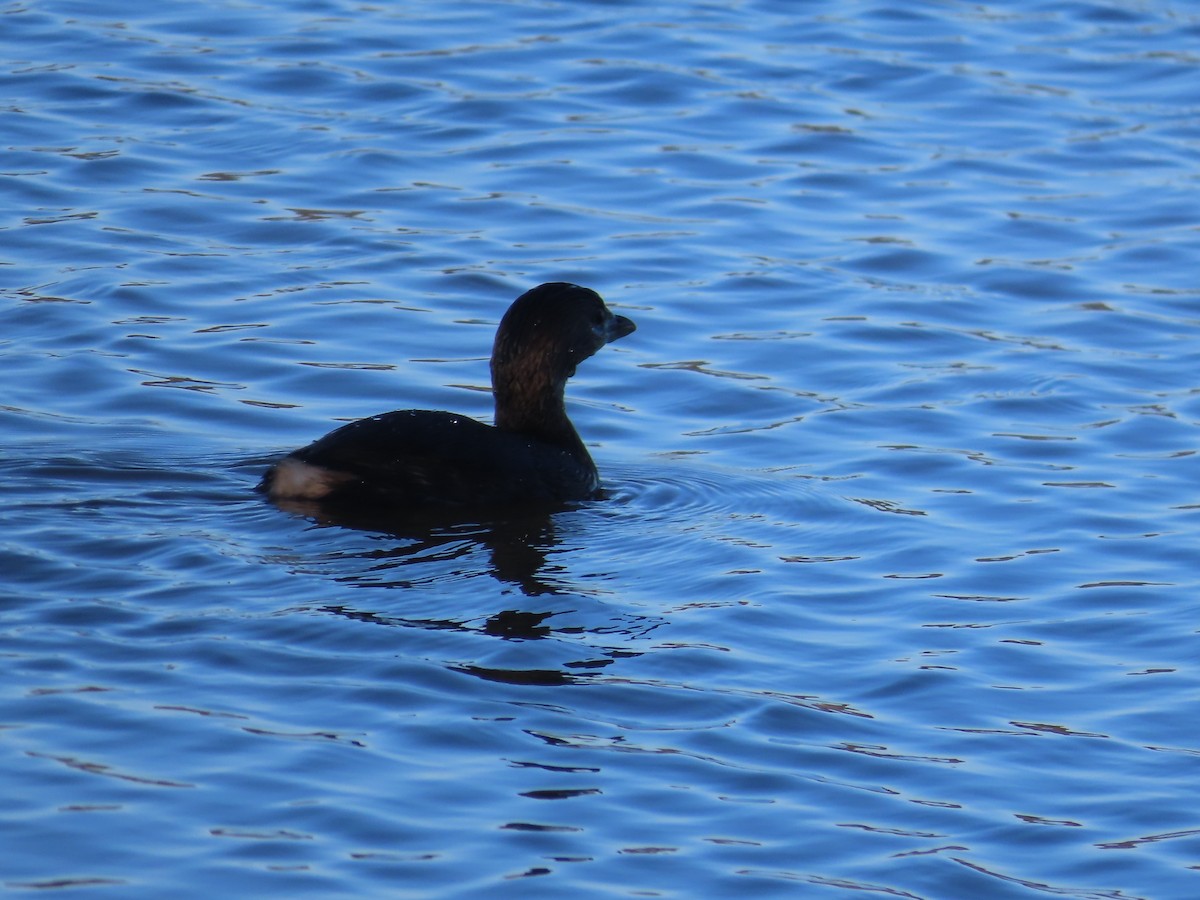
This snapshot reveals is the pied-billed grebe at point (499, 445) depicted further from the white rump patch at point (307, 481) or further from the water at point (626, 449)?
the water at point (626, 449)

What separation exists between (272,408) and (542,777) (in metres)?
4.13

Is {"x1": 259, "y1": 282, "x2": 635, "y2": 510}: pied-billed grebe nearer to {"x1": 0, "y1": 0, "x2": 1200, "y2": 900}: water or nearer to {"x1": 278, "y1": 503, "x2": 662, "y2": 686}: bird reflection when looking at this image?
{"x1": 278, "y1": 503, "x2": 662, "y2": 686}: bird reflection

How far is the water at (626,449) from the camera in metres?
6.15

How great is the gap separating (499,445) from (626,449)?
3.81ft

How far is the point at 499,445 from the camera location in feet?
29.3

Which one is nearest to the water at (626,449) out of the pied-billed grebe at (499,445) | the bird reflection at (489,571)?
the bird reflection at (489,571)

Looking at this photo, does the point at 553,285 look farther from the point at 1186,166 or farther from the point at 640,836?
the point at 1186,166

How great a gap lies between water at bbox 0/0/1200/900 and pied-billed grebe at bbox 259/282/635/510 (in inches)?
7.5

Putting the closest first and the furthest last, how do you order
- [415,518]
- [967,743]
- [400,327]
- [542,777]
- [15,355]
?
[542,777] → [967,743] → [415,518] → [15,355] → [400,327]

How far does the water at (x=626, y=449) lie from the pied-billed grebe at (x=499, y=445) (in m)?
0.19

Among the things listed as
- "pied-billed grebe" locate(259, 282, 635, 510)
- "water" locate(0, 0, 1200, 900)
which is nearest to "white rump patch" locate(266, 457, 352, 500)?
"pied-billed grebe" locate(259, 282, 635, 510)

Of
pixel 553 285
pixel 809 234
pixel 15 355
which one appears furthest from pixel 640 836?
pixel 809 234

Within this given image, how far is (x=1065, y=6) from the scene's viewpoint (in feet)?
60.1

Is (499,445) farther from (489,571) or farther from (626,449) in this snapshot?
(626,449)
